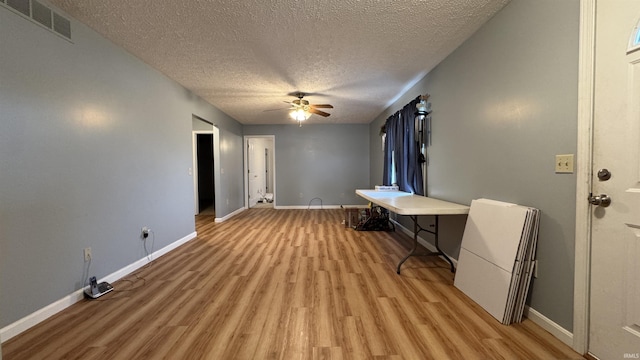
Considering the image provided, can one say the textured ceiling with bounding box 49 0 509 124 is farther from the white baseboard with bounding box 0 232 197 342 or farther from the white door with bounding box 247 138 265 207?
the white door with bounding box 247 138 265 207

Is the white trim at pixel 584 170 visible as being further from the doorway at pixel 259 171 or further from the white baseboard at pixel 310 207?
the doorway at pixel 259 171

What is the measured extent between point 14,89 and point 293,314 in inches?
94.5

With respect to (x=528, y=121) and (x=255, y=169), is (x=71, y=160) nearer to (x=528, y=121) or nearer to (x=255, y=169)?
(x=528, y=121)

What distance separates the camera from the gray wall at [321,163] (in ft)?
22.6

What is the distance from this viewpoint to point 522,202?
179 centimetres

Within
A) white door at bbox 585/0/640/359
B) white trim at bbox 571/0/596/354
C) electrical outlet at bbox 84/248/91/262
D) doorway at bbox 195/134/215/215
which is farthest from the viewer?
doorway at bbox 195/134/215/215

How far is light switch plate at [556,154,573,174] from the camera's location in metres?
1.44

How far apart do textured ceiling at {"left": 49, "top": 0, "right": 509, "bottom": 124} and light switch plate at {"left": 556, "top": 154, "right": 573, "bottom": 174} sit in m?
1.27

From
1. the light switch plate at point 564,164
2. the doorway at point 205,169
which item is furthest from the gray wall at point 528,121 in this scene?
the doorway at point 205,169

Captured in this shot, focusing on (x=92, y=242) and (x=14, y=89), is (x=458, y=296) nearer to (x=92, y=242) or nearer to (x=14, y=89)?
(x=92, y=242)

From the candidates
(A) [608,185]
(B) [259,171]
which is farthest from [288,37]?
(B) [259,171]

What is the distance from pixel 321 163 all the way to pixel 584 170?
18.9 feet

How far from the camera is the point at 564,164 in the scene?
4.85 feet

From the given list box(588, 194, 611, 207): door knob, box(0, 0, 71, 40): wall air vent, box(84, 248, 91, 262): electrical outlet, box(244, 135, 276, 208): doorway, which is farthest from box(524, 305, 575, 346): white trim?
box(244, 135, 276, 208): doorway
